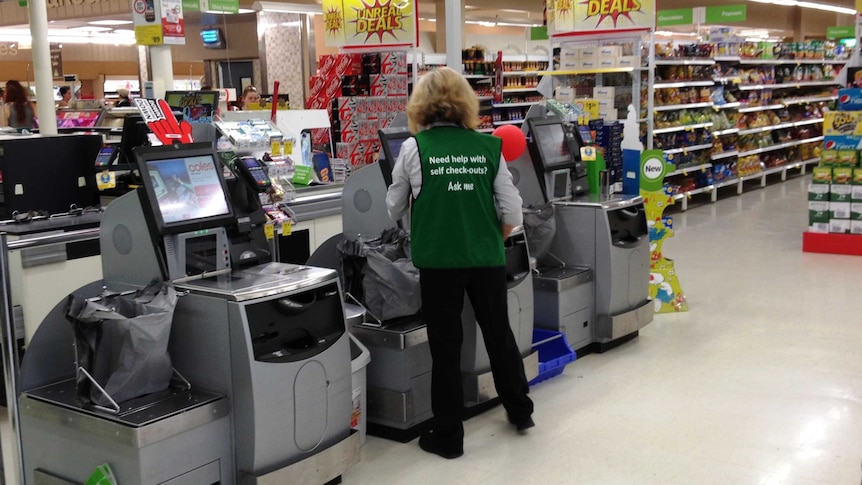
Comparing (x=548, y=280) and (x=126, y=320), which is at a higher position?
(x=126, y=320)

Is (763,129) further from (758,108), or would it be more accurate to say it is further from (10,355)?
(10,355)

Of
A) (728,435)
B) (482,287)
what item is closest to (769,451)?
(728,435)

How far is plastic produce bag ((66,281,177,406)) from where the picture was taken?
284 centimetres

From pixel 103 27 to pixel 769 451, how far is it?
58.7 feet

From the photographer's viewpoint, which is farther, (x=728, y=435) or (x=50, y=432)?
(x=728, y=435)

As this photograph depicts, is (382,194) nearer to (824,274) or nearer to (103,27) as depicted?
(824,274)

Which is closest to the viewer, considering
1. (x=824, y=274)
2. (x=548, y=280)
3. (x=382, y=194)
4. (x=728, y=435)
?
(x=728, y=435)

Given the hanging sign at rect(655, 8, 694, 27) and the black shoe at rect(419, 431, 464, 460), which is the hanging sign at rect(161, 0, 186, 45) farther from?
the hanging sign at rect(655, 8, 694, 27)

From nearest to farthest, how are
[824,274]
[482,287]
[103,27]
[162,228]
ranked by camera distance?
[162,228], [482,287], [824,274], [103,27]

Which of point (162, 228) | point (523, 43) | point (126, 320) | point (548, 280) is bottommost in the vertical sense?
point (548, 280)

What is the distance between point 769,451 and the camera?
372cm

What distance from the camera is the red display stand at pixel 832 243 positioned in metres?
8.05

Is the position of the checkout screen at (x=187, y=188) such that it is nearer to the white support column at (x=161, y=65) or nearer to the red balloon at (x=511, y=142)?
the red balloon at (x=511, y=142)

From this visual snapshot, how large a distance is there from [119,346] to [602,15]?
21.9ft
